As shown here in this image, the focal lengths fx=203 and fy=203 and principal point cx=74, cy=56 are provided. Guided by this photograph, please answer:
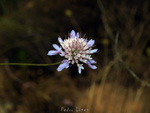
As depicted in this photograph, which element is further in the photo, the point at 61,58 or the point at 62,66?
the point at 61,58

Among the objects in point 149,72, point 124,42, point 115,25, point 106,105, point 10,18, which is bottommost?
point 106,105

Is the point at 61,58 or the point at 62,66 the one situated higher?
the point at 61,58

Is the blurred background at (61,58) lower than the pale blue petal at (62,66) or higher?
higher

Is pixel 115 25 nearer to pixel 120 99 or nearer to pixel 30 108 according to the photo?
pixel 120 99

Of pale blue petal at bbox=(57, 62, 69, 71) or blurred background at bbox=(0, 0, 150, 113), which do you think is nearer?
pale blue petal at bbox=(57, 62, 69, 71)

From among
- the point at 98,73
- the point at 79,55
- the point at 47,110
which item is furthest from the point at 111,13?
the point at 79,55

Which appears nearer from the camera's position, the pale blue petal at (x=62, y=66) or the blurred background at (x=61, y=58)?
the pale blue petal at (x=62, y=66)

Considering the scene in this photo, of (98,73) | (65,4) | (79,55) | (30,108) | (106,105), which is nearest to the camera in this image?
(79,55)

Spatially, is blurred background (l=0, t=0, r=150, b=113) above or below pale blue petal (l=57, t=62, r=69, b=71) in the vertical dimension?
above
